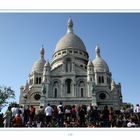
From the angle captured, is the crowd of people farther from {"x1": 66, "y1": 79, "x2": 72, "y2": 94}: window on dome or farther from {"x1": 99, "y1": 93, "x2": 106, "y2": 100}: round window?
{"x1": 99, "y1": 93, "x2": 106, "y2": 100}: round window

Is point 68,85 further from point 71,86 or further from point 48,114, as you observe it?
point 48,114

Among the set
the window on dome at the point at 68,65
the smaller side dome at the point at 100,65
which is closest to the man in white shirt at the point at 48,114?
the window on dome at the point at 68,65

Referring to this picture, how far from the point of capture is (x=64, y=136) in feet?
20.5

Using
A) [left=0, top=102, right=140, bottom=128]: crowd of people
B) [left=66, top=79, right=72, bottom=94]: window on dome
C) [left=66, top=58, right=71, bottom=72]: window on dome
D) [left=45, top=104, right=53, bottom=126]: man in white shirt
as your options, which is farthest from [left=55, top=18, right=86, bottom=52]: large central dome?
[left=45, top=104, right=53, bottom=126]: man in white shirt

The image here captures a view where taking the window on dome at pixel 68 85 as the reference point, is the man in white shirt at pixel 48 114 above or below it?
below

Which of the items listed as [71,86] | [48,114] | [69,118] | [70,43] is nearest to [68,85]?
[71,86]

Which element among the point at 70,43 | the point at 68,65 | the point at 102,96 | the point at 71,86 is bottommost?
the point at 102,96

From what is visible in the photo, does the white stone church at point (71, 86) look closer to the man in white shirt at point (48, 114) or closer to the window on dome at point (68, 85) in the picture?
the window on dome at point (68, 85)

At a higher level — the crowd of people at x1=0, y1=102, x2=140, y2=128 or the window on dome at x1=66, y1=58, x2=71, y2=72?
A: the window on dome at x1=66, y1=58, x2=71, y2=72

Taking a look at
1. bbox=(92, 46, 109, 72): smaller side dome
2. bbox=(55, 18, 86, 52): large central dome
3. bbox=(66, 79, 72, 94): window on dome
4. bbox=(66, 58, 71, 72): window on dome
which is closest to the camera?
bbox=(66, 79, 72, 94): window on dome
